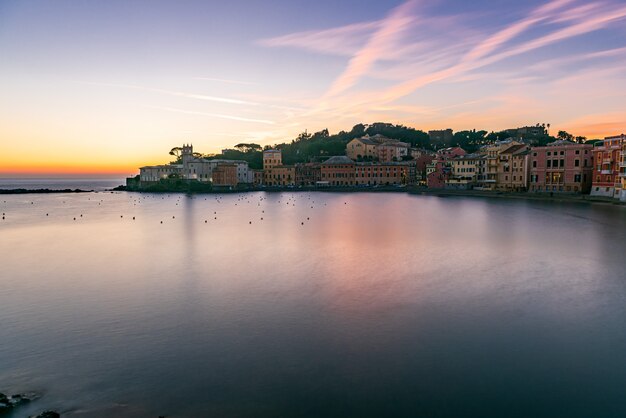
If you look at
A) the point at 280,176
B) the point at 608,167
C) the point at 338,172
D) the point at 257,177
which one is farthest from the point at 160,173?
the point at 608,167

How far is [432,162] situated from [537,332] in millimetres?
73453

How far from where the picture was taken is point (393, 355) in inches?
398

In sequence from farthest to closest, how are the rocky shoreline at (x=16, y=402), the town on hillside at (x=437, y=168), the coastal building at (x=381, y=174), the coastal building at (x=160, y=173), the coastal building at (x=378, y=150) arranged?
1. the coastal building at (x=378, y=150)
2. the coastal building at (x=160, y=173)
3. the coastal building at (x=381, y=174)
4. the town on hillside at (x=437, y=168)
5. the rocky shoreline at (x=16, y=402)

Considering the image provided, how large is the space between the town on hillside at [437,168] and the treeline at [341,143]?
98 cm

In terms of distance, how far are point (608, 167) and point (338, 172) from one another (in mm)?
53529

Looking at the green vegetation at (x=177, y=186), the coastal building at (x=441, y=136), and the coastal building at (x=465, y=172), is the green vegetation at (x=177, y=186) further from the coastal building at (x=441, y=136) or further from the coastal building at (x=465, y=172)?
the coastal building at (x=441, y=136)

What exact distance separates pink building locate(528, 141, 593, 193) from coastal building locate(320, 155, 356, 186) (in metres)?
39.8

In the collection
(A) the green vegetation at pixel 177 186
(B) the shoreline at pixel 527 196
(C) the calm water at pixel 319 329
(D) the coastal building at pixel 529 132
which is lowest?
(C) the calm water at pixel 319 329

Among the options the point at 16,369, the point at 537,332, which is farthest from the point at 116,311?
the point at 537,332

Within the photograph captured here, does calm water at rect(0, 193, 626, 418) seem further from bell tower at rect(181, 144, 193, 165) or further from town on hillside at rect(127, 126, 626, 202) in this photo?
bell tower at rect(181, 144, 193, 165)

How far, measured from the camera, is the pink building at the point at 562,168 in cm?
5272

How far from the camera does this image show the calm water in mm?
8227

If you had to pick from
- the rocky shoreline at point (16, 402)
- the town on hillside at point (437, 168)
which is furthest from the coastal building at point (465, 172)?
the rocky shoreline at point (16, 402)

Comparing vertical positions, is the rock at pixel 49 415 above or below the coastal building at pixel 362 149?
below
